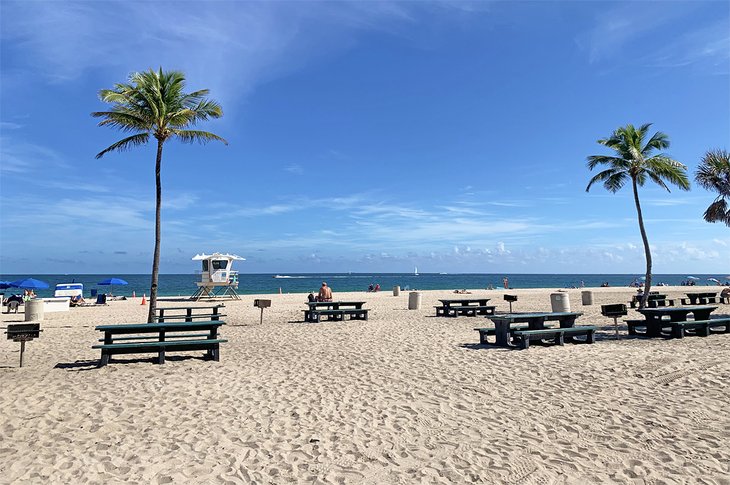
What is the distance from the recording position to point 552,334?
32.5 feet

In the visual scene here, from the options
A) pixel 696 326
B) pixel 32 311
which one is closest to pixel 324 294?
pixel 32 311

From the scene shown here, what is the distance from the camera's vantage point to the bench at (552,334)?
949cm

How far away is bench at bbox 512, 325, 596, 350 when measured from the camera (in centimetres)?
949

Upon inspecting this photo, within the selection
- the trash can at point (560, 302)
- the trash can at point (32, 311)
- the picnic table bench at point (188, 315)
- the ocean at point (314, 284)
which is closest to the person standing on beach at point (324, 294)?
the picnic table bench at point (188, 315)

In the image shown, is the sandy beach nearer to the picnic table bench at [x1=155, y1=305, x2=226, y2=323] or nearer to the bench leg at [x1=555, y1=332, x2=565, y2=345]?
the bench leg at [x1=555, y1=332, x2=565, y2=345]

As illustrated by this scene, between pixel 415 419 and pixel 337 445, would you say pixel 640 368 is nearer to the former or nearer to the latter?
pixel 415 419

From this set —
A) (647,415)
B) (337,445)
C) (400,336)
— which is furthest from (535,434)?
(400,336)

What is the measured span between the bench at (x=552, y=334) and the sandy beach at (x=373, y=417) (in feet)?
1.46

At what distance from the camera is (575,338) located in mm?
11023

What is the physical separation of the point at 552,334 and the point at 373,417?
644 cm

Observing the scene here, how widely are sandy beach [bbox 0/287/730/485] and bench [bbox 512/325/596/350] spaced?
446 mm

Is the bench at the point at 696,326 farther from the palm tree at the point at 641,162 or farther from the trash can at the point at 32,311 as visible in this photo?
the trash can at the point at 32,311

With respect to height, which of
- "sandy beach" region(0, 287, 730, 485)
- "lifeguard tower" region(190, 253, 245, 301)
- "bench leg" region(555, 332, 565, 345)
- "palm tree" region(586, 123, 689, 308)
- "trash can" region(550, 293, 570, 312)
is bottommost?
"sandy beach" region(0, 287, 730, 485)

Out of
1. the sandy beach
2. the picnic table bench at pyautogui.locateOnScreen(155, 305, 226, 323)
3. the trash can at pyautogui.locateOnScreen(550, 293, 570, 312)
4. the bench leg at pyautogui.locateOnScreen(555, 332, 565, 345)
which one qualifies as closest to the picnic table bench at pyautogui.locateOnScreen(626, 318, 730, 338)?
the sandy beach
